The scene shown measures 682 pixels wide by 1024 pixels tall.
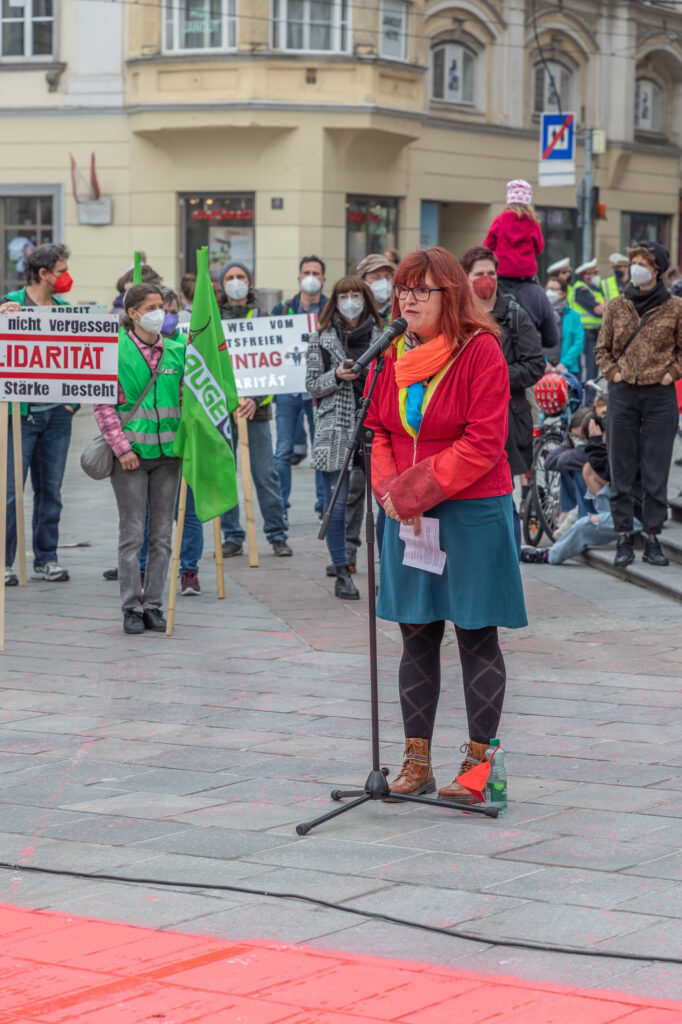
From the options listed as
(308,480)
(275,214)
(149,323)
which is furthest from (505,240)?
(275,214)

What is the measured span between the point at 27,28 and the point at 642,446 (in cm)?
2188

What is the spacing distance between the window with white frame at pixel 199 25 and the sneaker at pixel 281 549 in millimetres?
18555

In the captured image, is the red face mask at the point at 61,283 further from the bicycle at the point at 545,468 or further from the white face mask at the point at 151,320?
the bicycle at the point at 545,468

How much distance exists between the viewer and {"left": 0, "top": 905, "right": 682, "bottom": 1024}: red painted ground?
12.5ft

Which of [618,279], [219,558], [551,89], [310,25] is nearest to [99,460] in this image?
[219,558]

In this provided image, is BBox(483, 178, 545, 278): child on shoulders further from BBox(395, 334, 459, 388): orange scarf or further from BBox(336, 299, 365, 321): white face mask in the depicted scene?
BBox(395, 334, 459, 388): orange scarf

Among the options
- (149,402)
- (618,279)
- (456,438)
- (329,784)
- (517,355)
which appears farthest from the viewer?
(618,279)

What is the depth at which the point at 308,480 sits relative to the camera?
15.8 meters

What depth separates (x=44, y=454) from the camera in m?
10.7

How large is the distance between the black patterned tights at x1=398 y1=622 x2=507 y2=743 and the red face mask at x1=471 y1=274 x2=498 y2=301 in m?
2.77

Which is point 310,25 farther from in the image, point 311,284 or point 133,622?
point 133,622

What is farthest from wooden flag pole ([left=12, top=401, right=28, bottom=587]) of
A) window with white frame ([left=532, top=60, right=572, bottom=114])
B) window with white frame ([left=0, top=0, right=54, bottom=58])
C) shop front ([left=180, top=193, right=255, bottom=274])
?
window with white frame ([left=532, top=60, right=572, bottom=114])

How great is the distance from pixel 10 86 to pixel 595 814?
26.6 meters

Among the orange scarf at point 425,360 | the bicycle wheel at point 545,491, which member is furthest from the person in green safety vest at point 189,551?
the orange scarf at point 425,360
